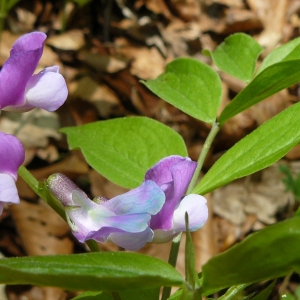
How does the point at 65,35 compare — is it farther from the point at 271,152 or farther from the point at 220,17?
the point at 271,152

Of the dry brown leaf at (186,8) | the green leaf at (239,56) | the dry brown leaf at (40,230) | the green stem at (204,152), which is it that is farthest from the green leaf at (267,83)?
the dry brown leaf at (186,8)

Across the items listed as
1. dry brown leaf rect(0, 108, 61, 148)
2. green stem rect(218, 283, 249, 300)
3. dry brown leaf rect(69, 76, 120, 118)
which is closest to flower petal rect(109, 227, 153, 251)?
green stem rect(218, 283, 249, 300)

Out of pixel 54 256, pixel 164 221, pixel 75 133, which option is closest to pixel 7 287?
pixel 75 133

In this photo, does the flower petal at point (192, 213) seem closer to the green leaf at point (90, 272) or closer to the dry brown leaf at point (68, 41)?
the green leaf at point (90, 272)

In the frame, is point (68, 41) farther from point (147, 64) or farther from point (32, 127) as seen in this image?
point (32, 127)

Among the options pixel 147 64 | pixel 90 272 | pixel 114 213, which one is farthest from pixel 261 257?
pixel 147 64

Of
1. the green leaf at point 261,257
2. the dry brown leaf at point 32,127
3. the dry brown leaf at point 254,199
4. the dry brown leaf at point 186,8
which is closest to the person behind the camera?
the green leaf at point 261,257

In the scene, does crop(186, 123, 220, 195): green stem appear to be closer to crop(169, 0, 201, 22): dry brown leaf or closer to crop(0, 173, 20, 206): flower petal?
crop(0, 173, 20, 206): flower petal
